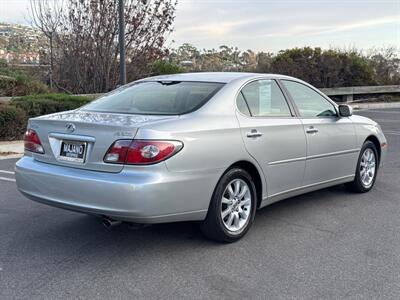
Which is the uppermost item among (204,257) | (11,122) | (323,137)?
(323,137)

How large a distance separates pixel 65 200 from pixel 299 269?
75.8 inches

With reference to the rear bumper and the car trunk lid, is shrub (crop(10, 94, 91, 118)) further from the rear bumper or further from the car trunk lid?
the rear bumper

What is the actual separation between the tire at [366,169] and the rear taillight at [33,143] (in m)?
3.82

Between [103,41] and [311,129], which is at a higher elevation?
[103,41]

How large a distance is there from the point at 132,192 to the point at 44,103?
28.4 ft

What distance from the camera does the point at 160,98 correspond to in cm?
489

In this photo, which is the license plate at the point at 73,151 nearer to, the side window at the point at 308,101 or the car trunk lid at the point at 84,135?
the car trunk lid at the point at 84,135

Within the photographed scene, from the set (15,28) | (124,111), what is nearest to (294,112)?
(124,111)

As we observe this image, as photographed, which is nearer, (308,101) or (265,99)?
(265,99)

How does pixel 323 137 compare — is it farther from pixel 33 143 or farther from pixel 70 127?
pixel 33 143

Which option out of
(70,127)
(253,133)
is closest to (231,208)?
(253,133)

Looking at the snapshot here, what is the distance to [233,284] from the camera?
12.2 ft

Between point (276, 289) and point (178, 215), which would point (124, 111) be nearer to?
point (178, 215)

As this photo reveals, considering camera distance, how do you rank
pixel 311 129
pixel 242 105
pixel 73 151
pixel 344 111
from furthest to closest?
pixel 344 111 → pixel 311 129 → pixel 242 105 → pixel 73 151
